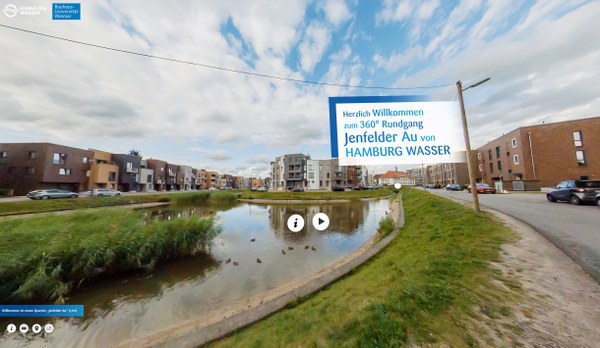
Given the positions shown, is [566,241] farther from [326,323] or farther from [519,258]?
[326,323]

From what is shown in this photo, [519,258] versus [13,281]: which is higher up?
[519,258]

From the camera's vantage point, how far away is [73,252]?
6617mm

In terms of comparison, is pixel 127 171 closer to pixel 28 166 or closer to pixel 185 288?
pixel 28 166

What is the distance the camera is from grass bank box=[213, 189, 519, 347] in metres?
2.66

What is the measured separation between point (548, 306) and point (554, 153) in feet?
147

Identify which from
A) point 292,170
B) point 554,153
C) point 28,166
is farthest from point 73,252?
point 292,170

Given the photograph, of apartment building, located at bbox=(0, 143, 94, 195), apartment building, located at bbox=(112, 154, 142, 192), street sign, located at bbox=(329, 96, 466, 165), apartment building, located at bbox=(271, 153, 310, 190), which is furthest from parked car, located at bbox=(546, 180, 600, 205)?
apartment building, located at bbox=(112, 154, 142, 192)

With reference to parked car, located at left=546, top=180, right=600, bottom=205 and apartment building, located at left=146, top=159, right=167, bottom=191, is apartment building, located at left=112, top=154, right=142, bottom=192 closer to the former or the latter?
apartment building, located at left=146, top=159, right=167, bottom=191

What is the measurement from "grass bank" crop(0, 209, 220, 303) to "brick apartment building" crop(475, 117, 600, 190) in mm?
38921

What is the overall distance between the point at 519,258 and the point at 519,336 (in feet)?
9.94

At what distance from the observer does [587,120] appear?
28906 mm

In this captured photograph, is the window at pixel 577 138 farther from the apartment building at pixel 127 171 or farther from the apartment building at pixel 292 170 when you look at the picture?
the apartment building at pixel 127 171

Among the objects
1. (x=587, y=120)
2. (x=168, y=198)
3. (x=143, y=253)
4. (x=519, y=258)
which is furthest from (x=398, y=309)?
(x=587, y=120)

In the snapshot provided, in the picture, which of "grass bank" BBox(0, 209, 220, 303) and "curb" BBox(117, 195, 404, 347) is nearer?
"curb" BBox(117, 195, 404, 347)
